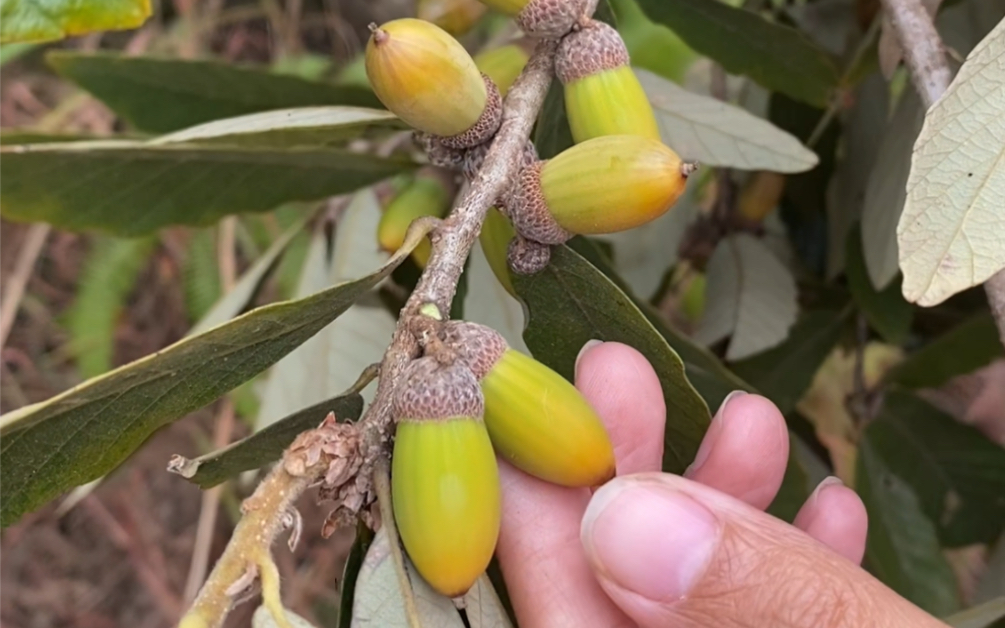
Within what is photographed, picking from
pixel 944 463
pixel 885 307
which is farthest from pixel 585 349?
pixel 944 463

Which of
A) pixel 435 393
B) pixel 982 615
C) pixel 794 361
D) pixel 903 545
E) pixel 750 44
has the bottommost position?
pixel 903 545

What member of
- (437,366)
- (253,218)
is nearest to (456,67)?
(437,366)

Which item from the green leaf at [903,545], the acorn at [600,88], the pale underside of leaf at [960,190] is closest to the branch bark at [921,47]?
the pale underside of leaf at [960,190]

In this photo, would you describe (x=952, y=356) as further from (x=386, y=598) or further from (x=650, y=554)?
(x=386, y=598)

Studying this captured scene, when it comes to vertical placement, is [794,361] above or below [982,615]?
below

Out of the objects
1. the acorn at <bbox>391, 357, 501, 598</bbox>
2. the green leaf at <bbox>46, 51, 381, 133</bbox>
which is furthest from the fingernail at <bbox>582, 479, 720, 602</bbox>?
the green leaf at <bbox>46, 51, 381, 133</bbox>

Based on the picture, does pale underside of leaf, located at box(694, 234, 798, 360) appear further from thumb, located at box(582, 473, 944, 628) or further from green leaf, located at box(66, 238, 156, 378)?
green leaf, located at box(66, 238, 156, 378)
